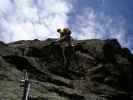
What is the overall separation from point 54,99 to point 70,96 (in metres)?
2.75

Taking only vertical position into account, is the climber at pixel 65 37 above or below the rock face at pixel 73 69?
above

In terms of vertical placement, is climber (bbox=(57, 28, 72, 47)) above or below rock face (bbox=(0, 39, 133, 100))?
above

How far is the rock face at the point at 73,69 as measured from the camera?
101 ft

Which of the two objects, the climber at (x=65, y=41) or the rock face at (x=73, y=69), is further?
the climber at (x=65, y=41)

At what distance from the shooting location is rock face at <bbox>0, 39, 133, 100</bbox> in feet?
101

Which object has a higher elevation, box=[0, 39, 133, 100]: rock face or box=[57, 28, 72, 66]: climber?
box=[57, 28, 72, 66]: climber

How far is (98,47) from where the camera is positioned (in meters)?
40.2

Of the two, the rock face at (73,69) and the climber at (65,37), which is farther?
the climber at (65,37)

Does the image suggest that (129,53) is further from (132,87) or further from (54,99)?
(54,99)

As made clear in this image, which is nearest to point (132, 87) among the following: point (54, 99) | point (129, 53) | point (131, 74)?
point (131, 74)

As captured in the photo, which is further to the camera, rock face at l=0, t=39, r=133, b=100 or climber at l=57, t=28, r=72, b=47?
climber at l=57, t=28, r=72, b=47

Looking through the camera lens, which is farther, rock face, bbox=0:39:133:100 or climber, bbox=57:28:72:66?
climber, bbox=57:28:72:66

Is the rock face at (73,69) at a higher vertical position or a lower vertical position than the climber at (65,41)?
lower

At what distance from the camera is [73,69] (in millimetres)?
37219
